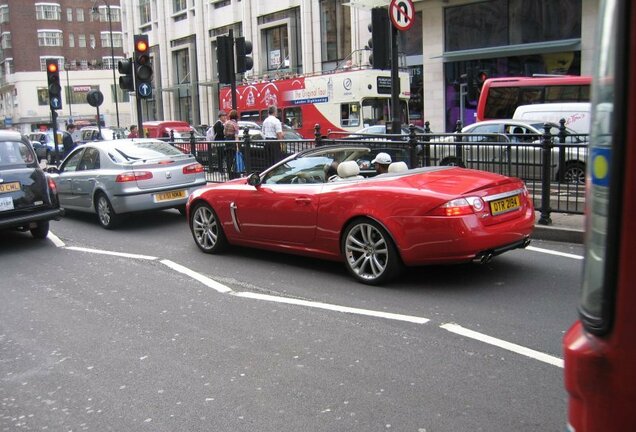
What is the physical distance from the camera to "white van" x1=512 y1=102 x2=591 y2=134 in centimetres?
1617

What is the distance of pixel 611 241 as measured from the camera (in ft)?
5.61

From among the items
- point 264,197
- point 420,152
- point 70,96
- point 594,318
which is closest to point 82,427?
point 594,318

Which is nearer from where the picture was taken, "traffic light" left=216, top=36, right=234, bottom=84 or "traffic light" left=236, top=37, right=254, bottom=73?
"traffic light" left=216, top=36, right=234, bottom=84

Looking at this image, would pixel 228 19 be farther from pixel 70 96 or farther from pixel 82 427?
pixel 82 427

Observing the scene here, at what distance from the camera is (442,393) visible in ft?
12.6

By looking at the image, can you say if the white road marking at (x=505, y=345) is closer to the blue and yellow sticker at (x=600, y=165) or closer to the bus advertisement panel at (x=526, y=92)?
the blue and yellow sticker at (x=600, y=165)

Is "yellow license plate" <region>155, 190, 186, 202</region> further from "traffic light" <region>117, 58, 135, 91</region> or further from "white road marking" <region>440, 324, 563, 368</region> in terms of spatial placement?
"white road marking" <region>440, 324, 563, 368</region>

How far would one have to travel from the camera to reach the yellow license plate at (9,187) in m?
9.19

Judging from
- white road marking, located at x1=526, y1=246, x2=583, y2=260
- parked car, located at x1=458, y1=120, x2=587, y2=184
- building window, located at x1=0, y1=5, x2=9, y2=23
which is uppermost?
building window, located at x1=0, y1=5, x2=9, y2=23

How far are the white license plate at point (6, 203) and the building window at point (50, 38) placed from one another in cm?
8519

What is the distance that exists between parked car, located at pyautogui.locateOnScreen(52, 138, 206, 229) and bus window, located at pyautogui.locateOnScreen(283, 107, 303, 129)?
53.3 ft

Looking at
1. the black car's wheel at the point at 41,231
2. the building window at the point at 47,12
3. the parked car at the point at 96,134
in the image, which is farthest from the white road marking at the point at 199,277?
the building window at the point at 47,12

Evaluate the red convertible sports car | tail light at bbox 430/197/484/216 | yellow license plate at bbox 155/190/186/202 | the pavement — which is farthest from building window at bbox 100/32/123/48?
tail light at bbox 430/197/484/216

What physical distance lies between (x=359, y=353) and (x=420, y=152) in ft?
19.3
